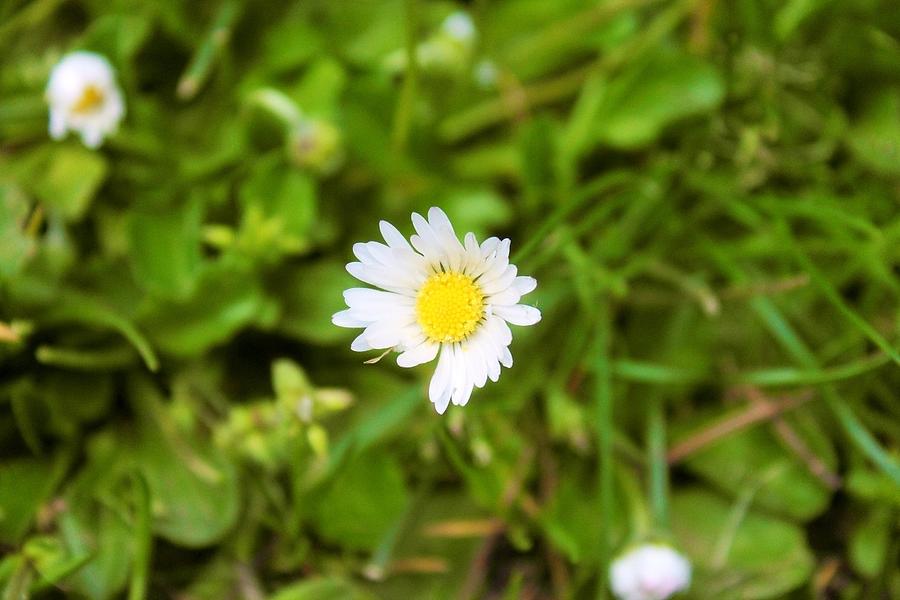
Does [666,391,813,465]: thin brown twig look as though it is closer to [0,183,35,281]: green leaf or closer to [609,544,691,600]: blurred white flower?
[609,544,691,600]: blurred white flower

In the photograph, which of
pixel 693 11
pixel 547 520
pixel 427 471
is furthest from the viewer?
pixel 693 11

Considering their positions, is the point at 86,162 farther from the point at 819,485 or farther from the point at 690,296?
the point at 819,485

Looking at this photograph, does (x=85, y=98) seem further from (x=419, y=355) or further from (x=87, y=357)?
(x=419, y=355)

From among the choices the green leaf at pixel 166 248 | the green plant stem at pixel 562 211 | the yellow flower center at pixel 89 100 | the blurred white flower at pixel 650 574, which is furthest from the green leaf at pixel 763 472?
the yellow flower center at pixel 89 100

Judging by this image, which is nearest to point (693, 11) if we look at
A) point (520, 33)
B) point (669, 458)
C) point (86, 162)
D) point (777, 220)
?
point (520, 33)

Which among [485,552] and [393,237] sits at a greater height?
[393,237]

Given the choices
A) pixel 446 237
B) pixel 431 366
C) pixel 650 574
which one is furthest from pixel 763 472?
pixel 446 237
